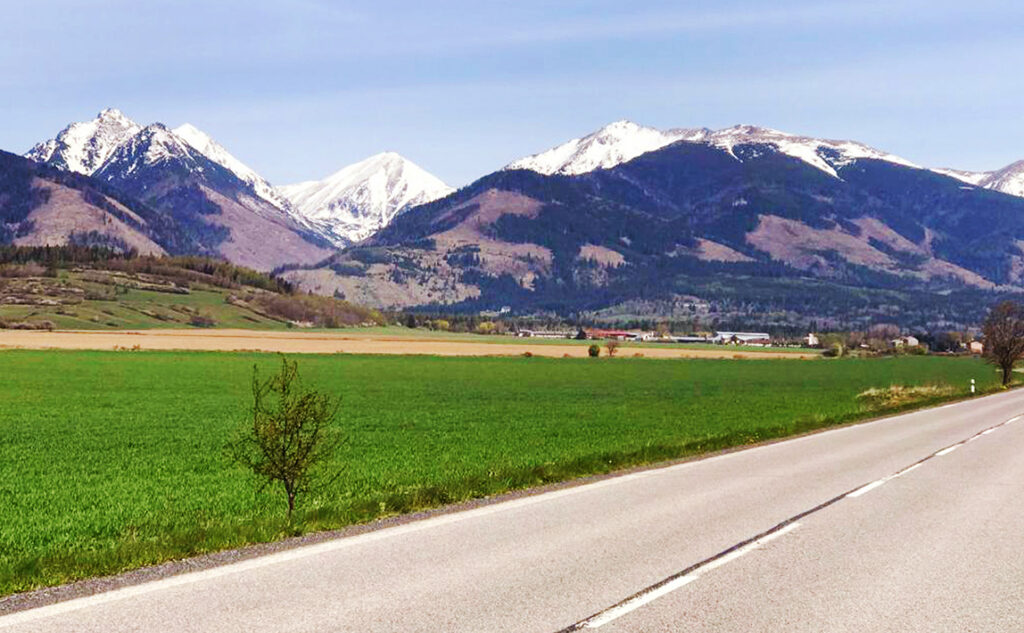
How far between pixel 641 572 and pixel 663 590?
2.98 feet

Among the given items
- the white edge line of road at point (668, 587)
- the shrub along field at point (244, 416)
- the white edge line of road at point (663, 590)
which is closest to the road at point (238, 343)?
the shrub along field at point (244, 416)

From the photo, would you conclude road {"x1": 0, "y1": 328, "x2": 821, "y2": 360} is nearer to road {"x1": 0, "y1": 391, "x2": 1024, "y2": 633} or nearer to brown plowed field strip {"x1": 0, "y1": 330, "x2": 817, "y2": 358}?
brown plowed field strip {"x1": 0, "y1": 330, "x2": 817, "y2": 358}

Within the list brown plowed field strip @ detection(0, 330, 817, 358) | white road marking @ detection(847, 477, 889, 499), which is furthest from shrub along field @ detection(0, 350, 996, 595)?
brown plowed field strip @ detection(0, 330, 817, 358)

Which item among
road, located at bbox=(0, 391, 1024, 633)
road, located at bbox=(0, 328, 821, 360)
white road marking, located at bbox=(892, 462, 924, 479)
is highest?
road, located at bbox=(0, 391, 1024, 633)

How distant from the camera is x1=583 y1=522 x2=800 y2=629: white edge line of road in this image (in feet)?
31.8

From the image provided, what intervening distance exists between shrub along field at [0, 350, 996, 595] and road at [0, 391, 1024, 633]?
1.76 metres

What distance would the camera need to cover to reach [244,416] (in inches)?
1688

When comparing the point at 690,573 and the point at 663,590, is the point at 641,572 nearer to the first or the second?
the point at 690,573

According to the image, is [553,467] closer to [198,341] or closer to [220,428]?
[220,428]

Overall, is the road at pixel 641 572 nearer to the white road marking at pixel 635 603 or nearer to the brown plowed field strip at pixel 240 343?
the white road marking at pixel 635 603

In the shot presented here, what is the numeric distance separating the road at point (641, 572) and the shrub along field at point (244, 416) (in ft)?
5.78

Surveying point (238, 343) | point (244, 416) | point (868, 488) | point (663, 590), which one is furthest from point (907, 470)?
point (238, 343)

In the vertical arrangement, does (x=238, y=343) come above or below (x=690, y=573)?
below

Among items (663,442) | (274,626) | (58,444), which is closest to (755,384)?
(663,442)
